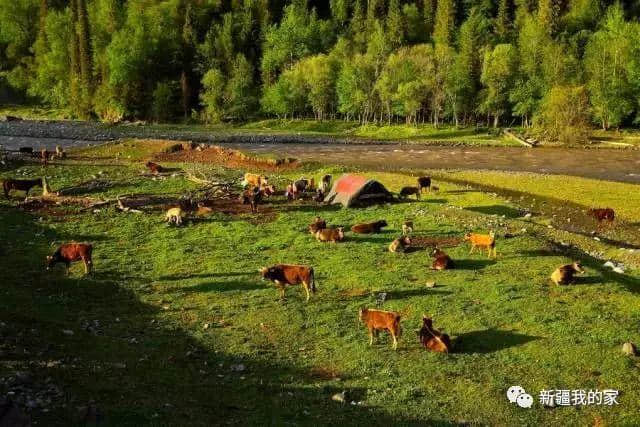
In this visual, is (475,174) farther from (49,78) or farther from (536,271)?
(49,78)

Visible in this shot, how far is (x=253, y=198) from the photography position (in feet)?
102

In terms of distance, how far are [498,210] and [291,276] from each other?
17.8 m

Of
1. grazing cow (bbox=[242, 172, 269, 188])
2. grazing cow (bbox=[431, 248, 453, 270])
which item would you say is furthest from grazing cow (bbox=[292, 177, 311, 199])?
grazing cow (bbox=[431, 248, 453, 270])

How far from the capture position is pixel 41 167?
4569 centimetres

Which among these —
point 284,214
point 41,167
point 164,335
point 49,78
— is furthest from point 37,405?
point 49,78

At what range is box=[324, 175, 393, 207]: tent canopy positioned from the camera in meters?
32.3

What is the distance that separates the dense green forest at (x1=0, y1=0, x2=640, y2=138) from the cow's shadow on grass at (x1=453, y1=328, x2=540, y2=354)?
215 ft

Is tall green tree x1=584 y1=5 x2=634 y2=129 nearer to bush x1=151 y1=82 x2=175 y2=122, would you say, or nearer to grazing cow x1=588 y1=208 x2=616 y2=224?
grazing cow x1=588 y1=208 x2=616 y2=224

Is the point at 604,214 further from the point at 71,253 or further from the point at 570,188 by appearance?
the point at 71,253

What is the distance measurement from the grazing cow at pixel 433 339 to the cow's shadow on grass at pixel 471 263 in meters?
6.48

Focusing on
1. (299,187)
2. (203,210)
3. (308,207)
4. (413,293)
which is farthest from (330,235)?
(299,187)

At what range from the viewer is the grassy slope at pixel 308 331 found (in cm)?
1229

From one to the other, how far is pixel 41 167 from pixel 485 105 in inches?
2856

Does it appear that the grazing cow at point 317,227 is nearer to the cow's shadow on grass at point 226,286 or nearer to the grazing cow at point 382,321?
the cow's shadow on grass at point 226,286
